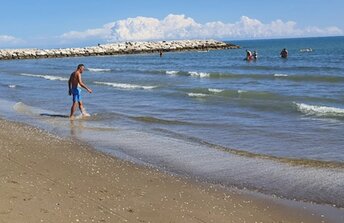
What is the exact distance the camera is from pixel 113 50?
289ft

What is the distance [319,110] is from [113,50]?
75.0 m

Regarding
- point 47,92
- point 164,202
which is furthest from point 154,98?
point 164,202

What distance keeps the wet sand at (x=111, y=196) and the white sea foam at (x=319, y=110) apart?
26.6ft

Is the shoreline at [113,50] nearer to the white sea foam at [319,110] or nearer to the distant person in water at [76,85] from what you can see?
the distant person in water at [76,85]

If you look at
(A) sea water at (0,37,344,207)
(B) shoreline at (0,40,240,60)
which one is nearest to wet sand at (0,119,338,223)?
(A) sea water at (0,37,344,207)

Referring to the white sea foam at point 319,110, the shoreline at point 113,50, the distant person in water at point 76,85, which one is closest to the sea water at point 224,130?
the white sea foam at point 319,110

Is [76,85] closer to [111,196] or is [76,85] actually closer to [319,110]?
[319,110]

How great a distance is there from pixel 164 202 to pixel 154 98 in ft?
46.0

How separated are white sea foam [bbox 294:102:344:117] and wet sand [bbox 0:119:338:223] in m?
8.10

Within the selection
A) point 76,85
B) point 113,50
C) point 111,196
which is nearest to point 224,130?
point 76,85

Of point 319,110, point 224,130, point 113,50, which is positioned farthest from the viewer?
point 113,50

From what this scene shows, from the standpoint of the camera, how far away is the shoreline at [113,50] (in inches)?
3184

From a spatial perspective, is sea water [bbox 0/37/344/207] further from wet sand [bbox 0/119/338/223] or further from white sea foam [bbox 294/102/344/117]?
wet sand [bbox 0/119/338/223]

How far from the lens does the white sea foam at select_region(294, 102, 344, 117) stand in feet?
48.1
